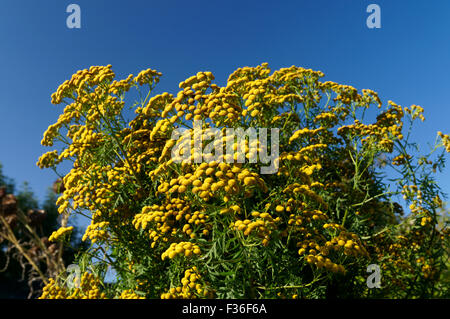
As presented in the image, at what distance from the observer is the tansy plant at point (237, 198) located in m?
2.68

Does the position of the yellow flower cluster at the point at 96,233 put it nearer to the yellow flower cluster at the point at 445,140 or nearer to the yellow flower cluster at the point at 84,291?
the yellow flower cluster at the point at 84,291

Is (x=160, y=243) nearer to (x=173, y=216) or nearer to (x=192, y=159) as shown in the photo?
(x=173, y=216)

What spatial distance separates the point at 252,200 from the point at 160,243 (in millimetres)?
1062

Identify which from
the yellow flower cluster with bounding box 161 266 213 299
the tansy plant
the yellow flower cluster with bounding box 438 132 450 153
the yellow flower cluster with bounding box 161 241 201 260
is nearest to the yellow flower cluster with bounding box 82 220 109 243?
the tansy plant

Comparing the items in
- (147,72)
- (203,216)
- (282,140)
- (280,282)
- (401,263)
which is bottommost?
(280,282)

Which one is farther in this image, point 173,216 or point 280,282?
point 173,216

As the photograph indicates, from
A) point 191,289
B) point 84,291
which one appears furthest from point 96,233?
point 191,289

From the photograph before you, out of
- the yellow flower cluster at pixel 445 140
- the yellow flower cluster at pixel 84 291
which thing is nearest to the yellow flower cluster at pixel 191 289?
the yellow flower cluster at pixel 84 291

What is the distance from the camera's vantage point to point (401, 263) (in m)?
4.06

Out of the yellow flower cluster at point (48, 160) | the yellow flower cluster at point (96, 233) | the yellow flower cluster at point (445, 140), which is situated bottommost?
the yellow flower cluster at point (96, 233)
